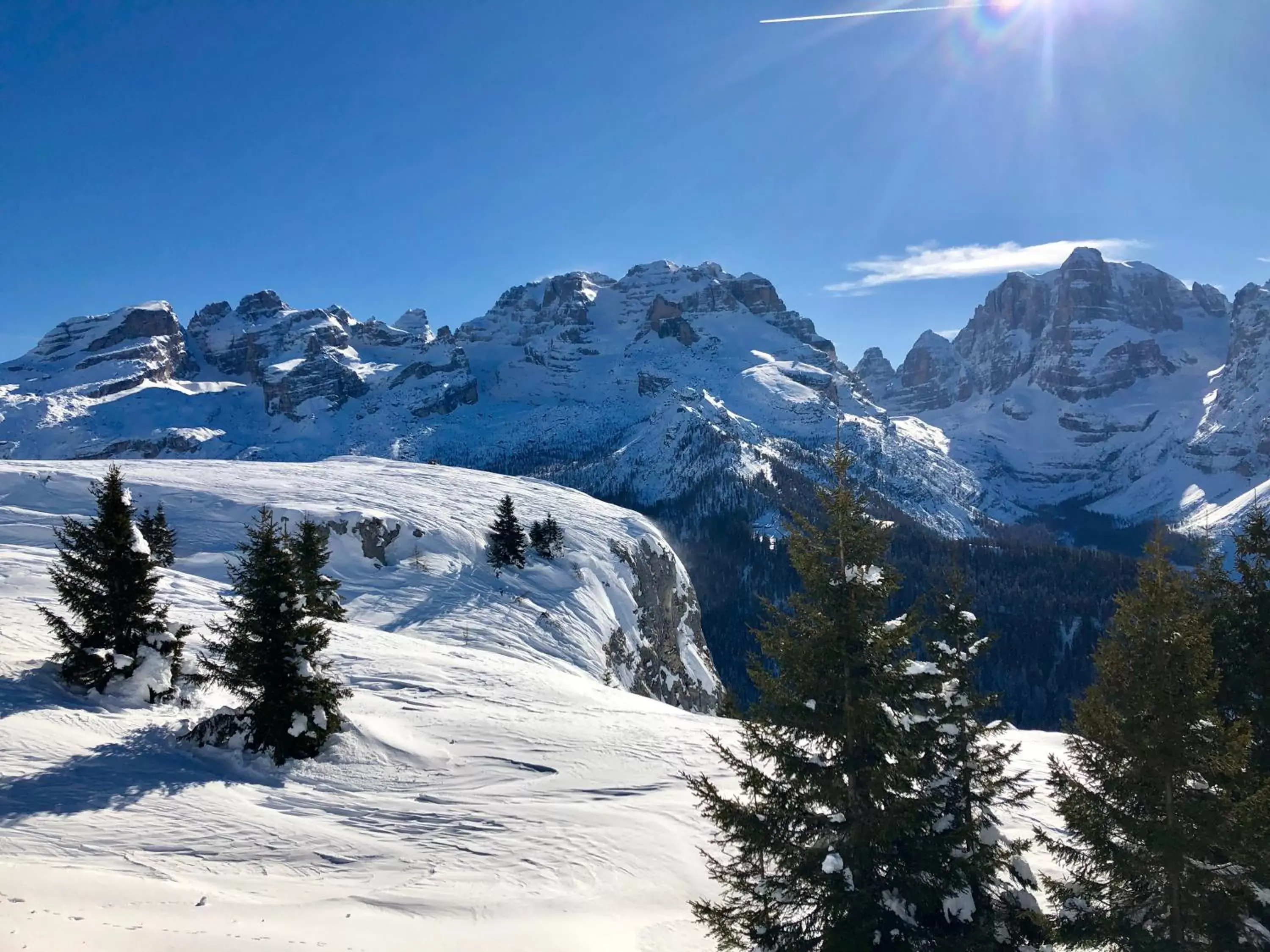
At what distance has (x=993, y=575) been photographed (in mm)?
179750

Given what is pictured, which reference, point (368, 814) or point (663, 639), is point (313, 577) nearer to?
point (368, 814)

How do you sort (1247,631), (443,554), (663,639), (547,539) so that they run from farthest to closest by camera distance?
(663,639) → (547,539) → (443,554) → (1247,631)

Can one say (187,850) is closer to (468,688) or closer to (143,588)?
(143,588)

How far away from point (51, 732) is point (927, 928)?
15407 millimetres

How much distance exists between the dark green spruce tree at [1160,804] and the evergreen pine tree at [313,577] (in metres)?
14.2

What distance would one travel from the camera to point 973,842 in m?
8.14

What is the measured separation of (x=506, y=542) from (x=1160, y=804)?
113 ft

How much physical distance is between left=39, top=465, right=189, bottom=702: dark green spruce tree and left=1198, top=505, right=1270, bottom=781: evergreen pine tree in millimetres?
21487

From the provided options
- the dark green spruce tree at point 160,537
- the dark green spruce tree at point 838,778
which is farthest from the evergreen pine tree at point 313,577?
the dark green spruce tree at point 838,778

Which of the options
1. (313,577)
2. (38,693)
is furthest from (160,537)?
(313,577)

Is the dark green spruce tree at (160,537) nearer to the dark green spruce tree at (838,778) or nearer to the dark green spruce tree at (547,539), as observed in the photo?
the dark green spruce tree at (547,539)

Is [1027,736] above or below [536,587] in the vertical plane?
below

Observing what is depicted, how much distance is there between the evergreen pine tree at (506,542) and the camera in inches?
1555

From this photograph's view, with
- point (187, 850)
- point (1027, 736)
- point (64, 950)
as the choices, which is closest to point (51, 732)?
point (187, 850)
